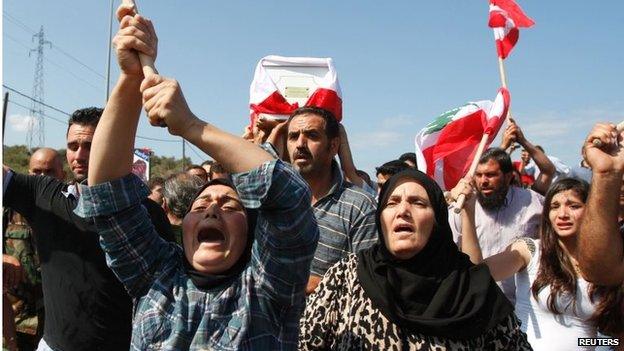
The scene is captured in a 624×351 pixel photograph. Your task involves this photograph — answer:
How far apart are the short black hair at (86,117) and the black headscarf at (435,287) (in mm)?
1549

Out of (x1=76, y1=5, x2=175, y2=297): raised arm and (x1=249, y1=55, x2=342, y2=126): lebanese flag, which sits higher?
(x1=249, y1=55, x2=342, y2=126): lebanese flag

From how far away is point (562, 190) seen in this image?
311 cm

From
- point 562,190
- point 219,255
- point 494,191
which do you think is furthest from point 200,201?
point 494,191

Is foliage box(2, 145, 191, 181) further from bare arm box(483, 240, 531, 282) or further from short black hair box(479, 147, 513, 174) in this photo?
bare arm box(483, 240, 531, 282)

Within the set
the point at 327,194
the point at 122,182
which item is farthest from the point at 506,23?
the point at 122,182

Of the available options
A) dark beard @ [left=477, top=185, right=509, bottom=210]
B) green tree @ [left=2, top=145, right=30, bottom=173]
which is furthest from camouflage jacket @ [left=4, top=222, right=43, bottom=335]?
green tree @ [left=2, top=145, right=30, bottom=173]

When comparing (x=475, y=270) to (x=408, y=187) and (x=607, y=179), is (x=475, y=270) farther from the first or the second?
(x=607, y=179)

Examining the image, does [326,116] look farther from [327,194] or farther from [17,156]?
[17,156]

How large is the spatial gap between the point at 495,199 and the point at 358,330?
2809 mm

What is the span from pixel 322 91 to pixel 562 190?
1.47 meters

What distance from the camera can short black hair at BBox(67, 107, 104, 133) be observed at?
9.89ft

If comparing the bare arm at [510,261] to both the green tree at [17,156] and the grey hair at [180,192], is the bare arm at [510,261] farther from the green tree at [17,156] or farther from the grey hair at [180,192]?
the green tree at [17,156]

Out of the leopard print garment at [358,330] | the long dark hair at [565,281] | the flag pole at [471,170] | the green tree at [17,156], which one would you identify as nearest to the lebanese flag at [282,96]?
the flag pole at [471,170]

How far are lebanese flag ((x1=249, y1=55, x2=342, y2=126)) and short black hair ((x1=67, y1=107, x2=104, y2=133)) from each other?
923 mm
